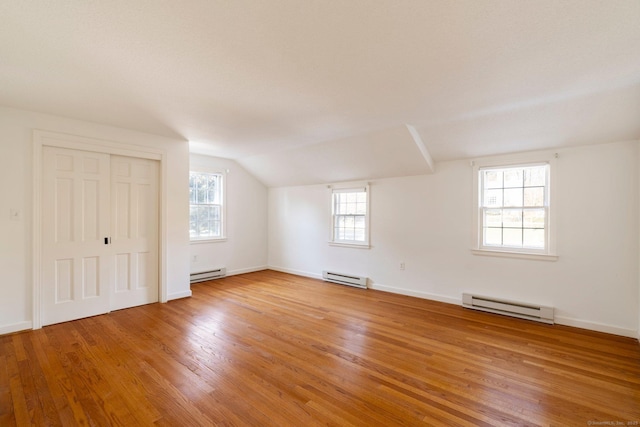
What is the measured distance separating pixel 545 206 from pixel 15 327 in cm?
651

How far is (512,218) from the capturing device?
158 inches

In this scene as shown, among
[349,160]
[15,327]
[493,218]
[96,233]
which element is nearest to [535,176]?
[493,218]

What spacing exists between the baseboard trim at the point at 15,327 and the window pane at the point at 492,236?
19.3 ft

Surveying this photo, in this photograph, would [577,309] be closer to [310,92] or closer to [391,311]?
[391,311]

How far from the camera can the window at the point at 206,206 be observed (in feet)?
18.6

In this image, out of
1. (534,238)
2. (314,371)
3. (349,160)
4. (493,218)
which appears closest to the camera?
(314,371)

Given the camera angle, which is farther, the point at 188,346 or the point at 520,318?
the point at 520,318

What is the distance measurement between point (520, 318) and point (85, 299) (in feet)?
18.5

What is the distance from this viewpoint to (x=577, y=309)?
3.48m

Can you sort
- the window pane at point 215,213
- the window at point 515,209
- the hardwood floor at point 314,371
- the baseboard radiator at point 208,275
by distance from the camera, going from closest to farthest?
the hardwood floor at point 314,371, the window at point 515,209, the baseboard radiator at point 208,275, the window pane at point 215,213

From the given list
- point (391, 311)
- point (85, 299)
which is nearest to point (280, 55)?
point (391, 311)

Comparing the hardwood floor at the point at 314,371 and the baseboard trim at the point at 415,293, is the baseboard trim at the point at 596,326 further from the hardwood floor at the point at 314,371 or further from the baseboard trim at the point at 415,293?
the baseboard trim at the point at 415,293

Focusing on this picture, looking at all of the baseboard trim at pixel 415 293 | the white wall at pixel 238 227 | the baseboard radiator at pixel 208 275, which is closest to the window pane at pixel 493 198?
the baseboard trim at pixel 415 293

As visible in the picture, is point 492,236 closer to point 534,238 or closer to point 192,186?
point 534,238
